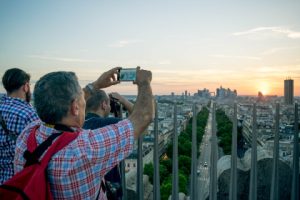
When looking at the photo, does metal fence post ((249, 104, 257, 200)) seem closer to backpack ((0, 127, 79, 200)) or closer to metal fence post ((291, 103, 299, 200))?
metal fence post ((291, 103, 299, 200))

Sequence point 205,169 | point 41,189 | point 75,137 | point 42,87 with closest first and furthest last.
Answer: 1. point 41,189
2. point 75,137
3. point 42,87
4. point 205,169

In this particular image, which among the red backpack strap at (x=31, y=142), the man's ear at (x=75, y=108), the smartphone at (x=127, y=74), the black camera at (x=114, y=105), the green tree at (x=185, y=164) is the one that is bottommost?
the green tree at (x=185, y=164)

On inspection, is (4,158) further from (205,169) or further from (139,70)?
(205,169)

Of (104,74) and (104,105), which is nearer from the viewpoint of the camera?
(104,74)

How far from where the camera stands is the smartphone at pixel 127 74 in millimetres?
1950

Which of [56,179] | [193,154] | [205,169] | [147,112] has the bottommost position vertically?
[205,169]

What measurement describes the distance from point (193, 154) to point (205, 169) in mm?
35090

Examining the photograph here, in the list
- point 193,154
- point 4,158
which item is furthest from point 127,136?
point 193,154

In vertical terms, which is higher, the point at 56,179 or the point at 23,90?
the point at 23,90

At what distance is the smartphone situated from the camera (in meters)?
1.95

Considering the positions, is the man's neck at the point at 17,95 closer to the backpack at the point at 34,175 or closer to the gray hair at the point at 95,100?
the gray hair at the point at 95,100

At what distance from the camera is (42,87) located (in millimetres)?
1603

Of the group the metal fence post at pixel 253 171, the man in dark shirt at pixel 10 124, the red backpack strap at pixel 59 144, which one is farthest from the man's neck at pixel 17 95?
the metal fence post at pixel 253 171

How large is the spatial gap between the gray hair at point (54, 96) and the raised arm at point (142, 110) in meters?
0.29
